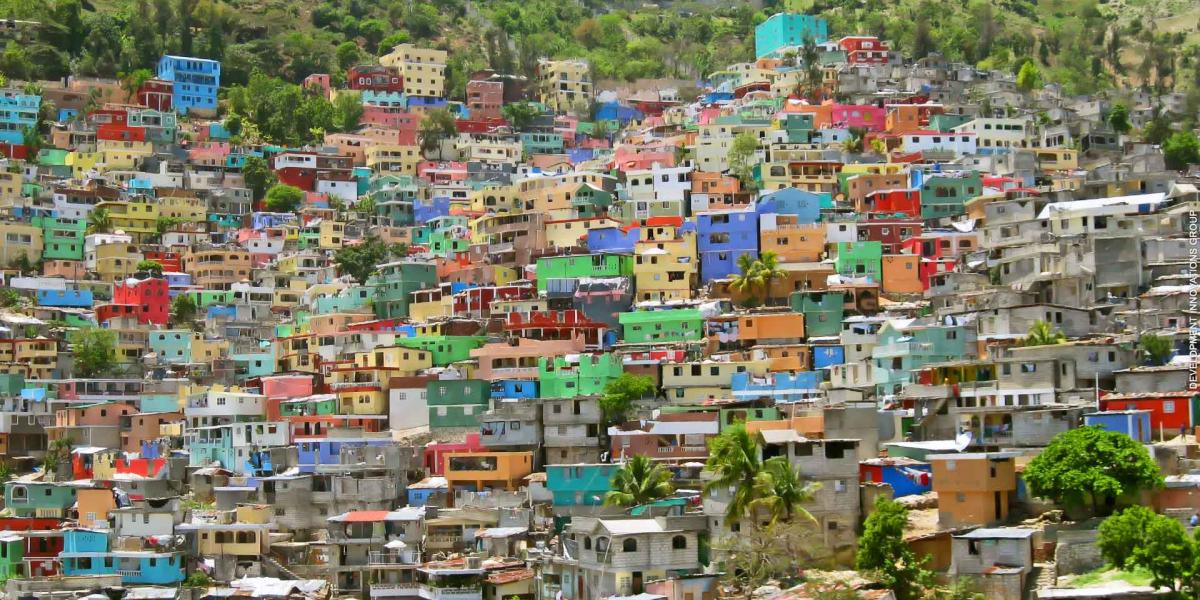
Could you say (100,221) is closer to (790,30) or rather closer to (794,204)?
(794,204)

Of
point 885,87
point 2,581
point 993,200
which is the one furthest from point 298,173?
point 2,581

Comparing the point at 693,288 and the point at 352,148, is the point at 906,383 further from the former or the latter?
the point at 352,148

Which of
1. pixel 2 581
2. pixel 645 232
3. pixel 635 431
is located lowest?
pixel 2 581

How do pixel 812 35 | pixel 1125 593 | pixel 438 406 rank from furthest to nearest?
pixel 812 35 → pixel 438 406 → pixel 1125 593

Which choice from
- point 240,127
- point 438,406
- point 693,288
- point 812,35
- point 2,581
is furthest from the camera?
point 812,35

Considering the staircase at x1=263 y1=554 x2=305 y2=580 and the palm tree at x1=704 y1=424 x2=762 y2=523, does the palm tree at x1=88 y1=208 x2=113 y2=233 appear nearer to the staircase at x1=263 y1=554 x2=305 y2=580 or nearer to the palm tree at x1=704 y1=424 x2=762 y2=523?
the staircase at x1=263 y1=554 x2=305 y2=580

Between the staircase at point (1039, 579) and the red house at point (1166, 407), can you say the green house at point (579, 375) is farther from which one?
the staircase at point (1039, 579)

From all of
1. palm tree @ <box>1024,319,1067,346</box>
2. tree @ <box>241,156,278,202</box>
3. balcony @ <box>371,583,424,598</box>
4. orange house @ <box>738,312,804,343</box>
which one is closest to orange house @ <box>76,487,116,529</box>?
balcony @ <box>371,583,424,598</box>

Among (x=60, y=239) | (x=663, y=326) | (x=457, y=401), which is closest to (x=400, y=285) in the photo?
(x=663, y=326)
